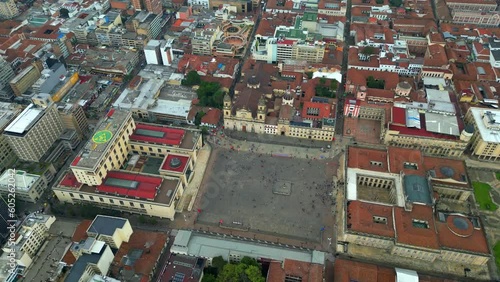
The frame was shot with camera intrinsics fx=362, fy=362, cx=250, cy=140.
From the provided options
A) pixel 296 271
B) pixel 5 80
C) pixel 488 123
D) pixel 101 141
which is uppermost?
pixel 488 123

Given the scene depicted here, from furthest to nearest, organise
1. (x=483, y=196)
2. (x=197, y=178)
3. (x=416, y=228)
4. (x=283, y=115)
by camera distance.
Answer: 1. (x=283, y=115)
2. (x=197, y=178)
3. (x=483, y=196)
4. (x=416, y=228)

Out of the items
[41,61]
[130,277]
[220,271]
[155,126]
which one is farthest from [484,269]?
[41,61]

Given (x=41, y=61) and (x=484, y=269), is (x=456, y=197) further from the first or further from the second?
(x=41, y=61)

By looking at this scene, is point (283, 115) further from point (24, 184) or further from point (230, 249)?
point (24, 184)

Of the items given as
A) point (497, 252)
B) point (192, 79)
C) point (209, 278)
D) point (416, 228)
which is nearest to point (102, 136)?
point (192, 79)

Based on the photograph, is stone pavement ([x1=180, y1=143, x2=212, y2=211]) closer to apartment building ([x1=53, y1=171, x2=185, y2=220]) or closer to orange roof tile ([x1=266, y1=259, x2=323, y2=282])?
apartment building ([x1=53, y1=171, x2=185, y2=220])

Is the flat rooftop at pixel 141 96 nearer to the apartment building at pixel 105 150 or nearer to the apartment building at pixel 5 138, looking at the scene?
the apartment building at pixel 105 150

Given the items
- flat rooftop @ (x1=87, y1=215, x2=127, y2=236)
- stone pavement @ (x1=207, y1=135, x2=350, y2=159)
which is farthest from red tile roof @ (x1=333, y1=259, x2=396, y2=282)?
flat rooftop @ (x1=87, y1=215, x2=127, y2=236)

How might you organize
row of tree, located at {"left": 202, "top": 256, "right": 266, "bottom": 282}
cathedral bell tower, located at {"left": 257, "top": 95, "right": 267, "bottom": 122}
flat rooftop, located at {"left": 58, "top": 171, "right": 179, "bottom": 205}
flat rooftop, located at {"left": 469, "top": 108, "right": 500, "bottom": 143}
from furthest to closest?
cathedral bell tower, located at {"left": 257, "top": 95, "right": 267, "bottom": 122}
flat rooftop, located at {"left": 469, "top": 108, "right": 500, "bottom": 143}
flat rooftop, located at {"left": 58, "top": 171, "right": 179, "bottom": 205}
row of tree, located at {"left": 202, "top": 256, "right": 266, "bottom": 282}
